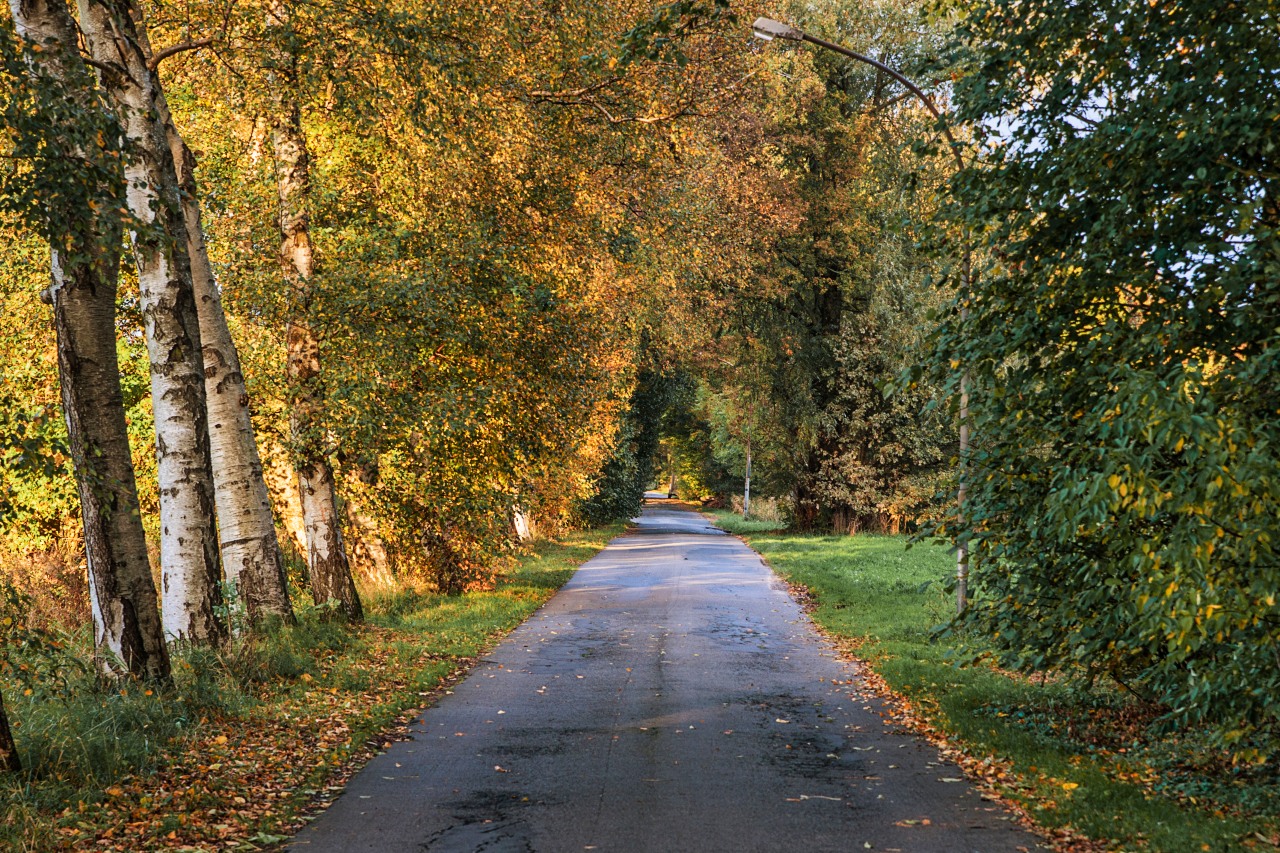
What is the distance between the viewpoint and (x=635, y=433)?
51594 mm

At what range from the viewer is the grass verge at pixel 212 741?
6.54 metres

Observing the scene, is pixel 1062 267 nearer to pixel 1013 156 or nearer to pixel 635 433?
pixel 1013 156

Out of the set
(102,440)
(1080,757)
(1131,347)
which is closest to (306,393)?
(102,440)

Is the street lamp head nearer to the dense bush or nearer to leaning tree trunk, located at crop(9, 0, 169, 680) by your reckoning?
the dense bush

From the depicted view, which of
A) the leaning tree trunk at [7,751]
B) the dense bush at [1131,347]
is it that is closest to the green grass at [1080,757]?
the dense bush at [1131,347]

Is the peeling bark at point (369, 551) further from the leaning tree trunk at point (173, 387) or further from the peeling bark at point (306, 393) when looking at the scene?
the leaning tree trunk at point (173, 387)

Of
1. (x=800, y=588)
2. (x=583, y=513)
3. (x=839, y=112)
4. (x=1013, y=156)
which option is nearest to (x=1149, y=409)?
(x=1013, y=156)

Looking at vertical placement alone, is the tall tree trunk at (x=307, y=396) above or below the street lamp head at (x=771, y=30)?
below

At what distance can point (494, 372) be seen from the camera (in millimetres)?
16359

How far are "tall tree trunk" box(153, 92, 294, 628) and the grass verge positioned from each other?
66cm

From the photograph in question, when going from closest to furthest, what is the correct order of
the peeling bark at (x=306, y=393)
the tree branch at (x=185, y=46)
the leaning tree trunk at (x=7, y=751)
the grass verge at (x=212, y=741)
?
the grass verge at (x=212, y=741)
the leaning tree trunk at (x=7, y=751)
the tree branch at (x=185, y=46)
the peeling bark at (x=306, y=393)

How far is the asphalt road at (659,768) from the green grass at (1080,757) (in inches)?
18.0

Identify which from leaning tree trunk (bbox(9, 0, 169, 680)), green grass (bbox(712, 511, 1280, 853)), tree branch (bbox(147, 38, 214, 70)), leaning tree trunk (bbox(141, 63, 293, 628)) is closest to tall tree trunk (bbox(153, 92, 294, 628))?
leaning tree trunk (bbox(141, 63, 293, 628))

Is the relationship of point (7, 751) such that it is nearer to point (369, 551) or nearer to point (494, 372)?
point (494, 372)
